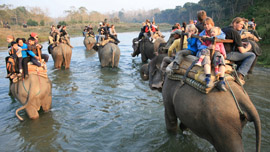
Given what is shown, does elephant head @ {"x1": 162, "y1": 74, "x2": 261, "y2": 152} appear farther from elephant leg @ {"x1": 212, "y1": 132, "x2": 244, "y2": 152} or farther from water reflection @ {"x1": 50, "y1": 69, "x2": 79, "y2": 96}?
water reflection @ {"x1": 50, "y1": 69, "x2": 79, "y2": 96}

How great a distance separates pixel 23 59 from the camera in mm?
5457

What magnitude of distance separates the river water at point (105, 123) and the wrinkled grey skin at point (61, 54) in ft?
7.77

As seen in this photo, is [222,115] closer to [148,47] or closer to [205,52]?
[205,52]

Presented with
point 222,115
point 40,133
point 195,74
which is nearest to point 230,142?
point 222,115

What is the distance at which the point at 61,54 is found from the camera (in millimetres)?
11000

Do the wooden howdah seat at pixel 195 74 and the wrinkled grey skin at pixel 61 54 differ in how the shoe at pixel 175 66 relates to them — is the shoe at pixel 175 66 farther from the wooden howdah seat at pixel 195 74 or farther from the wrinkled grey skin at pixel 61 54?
the wrinkled grey skin at pixel 61 54

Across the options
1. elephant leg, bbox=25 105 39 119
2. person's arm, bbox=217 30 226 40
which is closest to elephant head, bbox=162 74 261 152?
person's arm, bbox=217 30 226 40

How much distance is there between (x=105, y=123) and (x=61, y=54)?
6578 millimetres

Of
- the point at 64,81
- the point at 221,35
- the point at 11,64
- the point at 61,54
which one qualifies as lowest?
the point at 64,81

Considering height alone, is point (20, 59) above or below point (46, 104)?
above

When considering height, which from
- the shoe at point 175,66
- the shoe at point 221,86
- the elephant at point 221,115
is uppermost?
the shoe at point 175,66

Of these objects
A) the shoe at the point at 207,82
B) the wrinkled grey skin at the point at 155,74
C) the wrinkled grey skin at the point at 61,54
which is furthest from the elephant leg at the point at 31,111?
the wrinkled grey skin at the point at 61,54

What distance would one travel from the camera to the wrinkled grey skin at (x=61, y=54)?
10.9 m

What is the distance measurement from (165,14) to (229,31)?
111515mm
